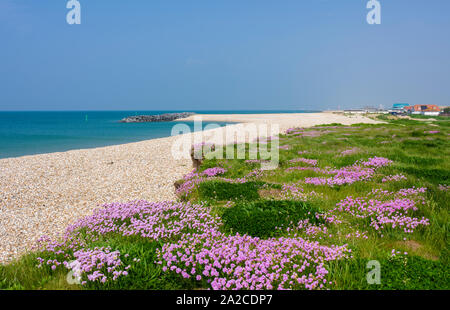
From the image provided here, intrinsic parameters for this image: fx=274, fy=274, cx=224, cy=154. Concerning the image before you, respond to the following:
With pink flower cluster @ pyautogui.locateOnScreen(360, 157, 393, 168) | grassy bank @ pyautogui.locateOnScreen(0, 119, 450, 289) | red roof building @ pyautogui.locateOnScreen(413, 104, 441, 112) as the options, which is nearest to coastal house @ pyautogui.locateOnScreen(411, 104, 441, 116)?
red roof building @ pyautogui.locateOnScreen(413, 104, 441, 112)

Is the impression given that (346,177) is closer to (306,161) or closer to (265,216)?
(306,161)

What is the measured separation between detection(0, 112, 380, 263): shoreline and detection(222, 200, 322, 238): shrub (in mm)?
5560

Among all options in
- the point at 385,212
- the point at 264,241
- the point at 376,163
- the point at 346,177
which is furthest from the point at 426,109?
the point at 264,241

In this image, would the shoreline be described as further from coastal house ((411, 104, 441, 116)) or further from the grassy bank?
coastal house ((411, 104, 441, 116))

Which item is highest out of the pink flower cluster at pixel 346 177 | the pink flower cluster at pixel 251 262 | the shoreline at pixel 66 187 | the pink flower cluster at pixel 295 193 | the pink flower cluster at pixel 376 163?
the pink flower cluster at pixel 376 163

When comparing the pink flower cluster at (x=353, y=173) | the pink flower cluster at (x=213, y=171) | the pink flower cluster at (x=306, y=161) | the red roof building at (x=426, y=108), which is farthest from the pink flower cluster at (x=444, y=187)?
the red roof building at (x=426, y=108)

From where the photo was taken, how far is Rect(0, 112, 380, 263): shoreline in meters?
9.58

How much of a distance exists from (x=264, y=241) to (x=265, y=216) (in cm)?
128

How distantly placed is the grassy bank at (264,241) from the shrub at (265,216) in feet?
0.09

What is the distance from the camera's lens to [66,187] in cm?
1495

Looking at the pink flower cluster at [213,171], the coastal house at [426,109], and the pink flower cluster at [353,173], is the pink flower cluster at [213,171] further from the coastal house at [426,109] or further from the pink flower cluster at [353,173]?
the coastal house at [426,109]

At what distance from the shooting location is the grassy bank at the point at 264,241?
175 inches
